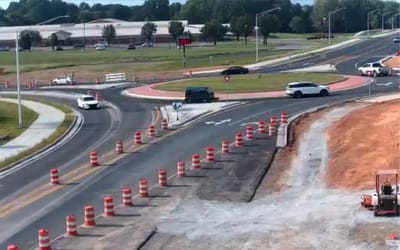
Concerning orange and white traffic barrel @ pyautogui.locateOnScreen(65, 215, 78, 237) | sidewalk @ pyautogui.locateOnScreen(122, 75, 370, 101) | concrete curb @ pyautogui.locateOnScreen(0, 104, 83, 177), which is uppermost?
sidewalk @ pyautogui.locateOnScreen(122, 75, 370, 101)

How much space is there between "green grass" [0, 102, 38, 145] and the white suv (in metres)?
20.3

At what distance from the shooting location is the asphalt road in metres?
27.7

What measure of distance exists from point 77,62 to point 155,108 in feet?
A: 249

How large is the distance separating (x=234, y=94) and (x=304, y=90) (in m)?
6.49

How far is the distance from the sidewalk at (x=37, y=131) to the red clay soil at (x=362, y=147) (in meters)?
16.8

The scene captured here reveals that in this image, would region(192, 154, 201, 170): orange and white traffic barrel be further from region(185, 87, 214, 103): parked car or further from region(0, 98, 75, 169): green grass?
region(185, 87, 214, 103): parked car

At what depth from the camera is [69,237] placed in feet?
82.3

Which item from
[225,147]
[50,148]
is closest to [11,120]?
[50,148]

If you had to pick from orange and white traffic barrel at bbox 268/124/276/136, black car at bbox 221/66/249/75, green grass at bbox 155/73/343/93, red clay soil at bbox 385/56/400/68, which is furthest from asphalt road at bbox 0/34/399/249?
black car at bbox 221/66/249/75

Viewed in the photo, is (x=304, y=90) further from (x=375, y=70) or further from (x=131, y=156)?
(x=131, y=156)

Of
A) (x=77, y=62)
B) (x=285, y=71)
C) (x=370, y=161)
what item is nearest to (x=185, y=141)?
(x=370, y=161)

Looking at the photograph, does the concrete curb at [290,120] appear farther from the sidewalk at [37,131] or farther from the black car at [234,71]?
the black car at [234,71]

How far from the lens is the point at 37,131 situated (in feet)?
176

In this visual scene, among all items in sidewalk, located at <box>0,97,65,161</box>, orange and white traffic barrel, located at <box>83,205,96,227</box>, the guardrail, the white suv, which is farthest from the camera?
the guardrail
